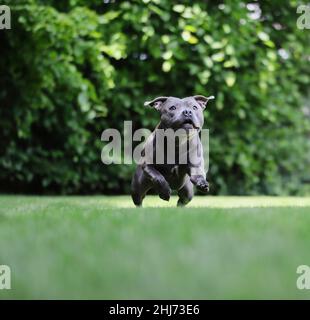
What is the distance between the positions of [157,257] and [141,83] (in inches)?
221

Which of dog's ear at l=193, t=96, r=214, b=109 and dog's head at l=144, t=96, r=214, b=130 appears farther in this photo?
dog's ear at l=193, t=96, r=214, b=109

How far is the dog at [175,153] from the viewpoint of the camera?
3.82m

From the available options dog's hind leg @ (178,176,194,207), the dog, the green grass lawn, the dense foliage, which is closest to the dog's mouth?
the dog

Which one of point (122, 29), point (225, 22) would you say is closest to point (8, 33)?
point (122, 29)

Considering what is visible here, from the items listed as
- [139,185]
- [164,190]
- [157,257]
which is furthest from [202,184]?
[157,257]

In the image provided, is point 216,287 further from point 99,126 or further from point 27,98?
point 99,126

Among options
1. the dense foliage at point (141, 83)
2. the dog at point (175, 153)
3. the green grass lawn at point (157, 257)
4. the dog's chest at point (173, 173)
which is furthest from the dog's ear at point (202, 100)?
the dense foliage at point (141, 83)

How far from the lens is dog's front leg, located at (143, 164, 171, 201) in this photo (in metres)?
3.89

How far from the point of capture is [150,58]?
24.9 feet

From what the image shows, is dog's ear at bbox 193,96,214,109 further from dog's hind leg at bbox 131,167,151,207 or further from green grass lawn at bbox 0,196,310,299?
green grass lawn at bbox 0,196,310,299

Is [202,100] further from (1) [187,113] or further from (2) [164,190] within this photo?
(2) [164,190]

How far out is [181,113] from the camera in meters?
3.82

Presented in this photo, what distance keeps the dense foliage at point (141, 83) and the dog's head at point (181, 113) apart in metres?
2.69
